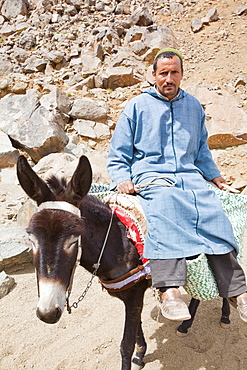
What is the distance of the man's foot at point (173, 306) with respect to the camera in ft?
5.98

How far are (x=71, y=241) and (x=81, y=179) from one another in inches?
15.8

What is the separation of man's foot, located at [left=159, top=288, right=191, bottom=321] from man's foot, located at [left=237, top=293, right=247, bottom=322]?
0.42 meters

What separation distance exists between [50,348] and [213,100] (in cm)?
796

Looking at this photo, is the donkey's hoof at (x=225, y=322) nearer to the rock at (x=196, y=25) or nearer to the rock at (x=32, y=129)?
the rock at (x=32, y=129)

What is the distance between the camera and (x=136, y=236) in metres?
2.17

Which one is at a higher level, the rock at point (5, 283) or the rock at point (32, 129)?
the rock at point (32, 129)

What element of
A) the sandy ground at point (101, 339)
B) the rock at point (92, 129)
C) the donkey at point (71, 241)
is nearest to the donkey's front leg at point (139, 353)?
the sandy ground at point (101, 339)

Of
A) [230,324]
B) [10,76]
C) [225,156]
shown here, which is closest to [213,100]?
[225,156]

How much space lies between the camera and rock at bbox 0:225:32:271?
13.6 feet

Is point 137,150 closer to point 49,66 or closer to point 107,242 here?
point 107,242

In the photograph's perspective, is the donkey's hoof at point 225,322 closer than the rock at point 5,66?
Yes

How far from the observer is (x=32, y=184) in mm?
1812

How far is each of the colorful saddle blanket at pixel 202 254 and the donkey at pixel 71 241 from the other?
71 millimetres

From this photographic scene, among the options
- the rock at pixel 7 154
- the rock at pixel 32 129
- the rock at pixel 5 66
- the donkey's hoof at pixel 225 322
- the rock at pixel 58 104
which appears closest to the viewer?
the donkey's hoof at pixel 225 322
